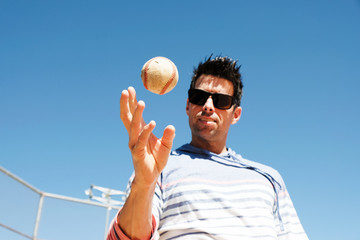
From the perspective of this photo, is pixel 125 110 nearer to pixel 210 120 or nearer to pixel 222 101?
pixel 210 120

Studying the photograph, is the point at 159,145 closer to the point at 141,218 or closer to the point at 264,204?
the point at 141,218

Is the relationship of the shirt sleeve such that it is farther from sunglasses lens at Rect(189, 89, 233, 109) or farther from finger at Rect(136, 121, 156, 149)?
finger at Rect(136, 121, 156, 149)

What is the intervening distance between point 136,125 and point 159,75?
879 millimetres

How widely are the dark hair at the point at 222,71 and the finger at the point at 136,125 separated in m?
1.64

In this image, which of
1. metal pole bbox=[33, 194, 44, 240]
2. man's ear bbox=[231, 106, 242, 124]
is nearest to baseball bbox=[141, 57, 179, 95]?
man's ear bbox=[231, 106, 242, 124]

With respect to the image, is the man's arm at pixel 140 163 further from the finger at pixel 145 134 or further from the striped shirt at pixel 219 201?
the striped shirt at pixel 219 201

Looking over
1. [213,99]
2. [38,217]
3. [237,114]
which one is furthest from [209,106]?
[38,217]

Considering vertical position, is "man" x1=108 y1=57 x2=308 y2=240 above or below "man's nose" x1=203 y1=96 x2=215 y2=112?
below

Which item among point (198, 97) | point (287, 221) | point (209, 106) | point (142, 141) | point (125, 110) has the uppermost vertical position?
point (198, 97)

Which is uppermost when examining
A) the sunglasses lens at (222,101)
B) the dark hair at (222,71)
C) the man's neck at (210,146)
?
the dark hair at (222,71)

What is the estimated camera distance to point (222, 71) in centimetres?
351

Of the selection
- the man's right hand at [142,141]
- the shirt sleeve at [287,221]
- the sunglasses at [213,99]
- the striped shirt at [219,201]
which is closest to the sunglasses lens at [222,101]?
the sunglasses at [213,99]

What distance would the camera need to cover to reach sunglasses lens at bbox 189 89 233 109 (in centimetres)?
332

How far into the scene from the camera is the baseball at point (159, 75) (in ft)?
9.21
